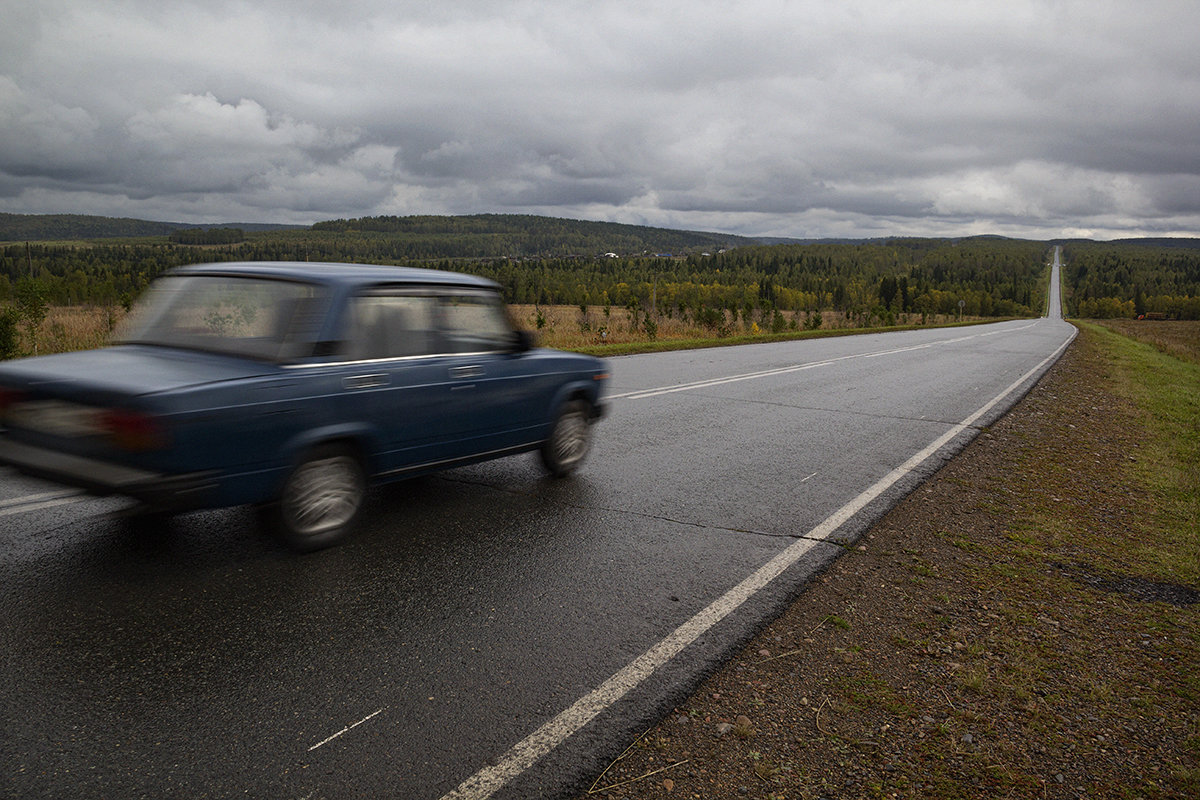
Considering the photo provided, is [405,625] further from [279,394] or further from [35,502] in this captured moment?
[35,502]

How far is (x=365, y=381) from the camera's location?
4508mm

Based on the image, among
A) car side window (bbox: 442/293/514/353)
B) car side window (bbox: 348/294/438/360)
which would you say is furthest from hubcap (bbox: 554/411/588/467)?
car side window (bbox: 348/294/438/360)

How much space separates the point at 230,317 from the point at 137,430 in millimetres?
1087

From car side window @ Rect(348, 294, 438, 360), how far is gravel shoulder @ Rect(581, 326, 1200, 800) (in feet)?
9.28

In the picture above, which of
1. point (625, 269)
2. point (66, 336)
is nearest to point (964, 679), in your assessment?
point (66, 336)

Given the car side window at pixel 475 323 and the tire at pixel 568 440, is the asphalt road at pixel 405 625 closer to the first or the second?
the tire at pixel 568 440

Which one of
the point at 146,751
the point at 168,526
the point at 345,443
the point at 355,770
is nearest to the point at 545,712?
the point at 355,770

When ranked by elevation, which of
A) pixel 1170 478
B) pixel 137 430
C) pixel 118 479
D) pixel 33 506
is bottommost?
pixel 1170 478

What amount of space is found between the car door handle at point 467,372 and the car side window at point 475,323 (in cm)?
14

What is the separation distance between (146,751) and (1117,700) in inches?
151

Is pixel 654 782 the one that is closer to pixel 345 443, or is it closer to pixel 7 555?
pixel 345 443

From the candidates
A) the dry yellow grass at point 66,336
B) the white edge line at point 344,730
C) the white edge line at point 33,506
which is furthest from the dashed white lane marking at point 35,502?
the dry yellow grass at point 66,336

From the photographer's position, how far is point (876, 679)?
10.8 feet

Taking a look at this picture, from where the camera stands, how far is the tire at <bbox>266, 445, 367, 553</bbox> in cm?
426
